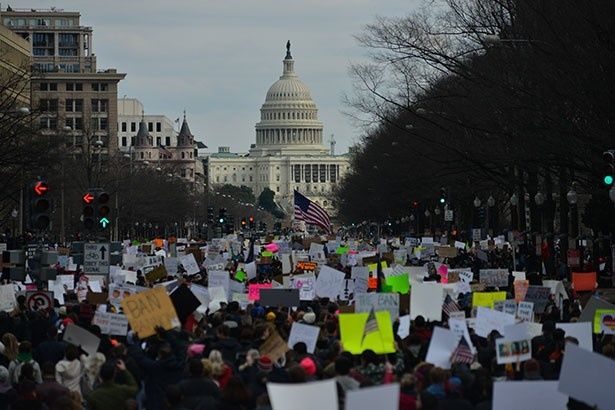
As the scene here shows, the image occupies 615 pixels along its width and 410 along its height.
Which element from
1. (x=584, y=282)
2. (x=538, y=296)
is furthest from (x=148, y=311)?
(x=584, y=282)

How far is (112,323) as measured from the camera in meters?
24.4

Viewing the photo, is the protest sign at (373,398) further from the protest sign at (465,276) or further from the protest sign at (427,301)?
the protest sign at (465,276)

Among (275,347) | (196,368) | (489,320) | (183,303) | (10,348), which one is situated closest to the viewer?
(196,368)

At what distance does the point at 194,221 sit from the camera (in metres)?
182

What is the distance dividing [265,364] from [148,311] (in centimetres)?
387

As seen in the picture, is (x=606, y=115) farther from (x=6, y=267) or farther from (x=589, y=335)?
(x=589, y=335)

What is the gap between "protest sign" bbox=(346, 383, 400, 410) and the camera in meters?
13.5

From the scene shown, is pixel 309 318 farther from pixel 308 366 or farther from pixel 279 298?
pixel 308 366

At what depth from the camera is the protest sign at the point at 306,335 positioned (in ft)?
71.1

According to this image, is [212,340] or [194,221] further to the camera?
[194,221]


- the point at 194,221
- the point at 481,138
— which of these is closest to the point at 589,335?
the point at 481,138

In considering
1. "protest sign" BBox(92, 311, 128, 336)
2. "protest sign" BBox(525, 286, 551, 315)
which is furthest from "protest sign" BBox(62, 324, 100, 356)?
"protest sign" BBox(525, 286, 551, 315)

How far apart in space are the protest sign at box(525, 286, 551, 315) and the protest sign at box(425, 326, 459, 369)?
9.81 m

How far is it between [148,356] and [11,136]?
119 feet
